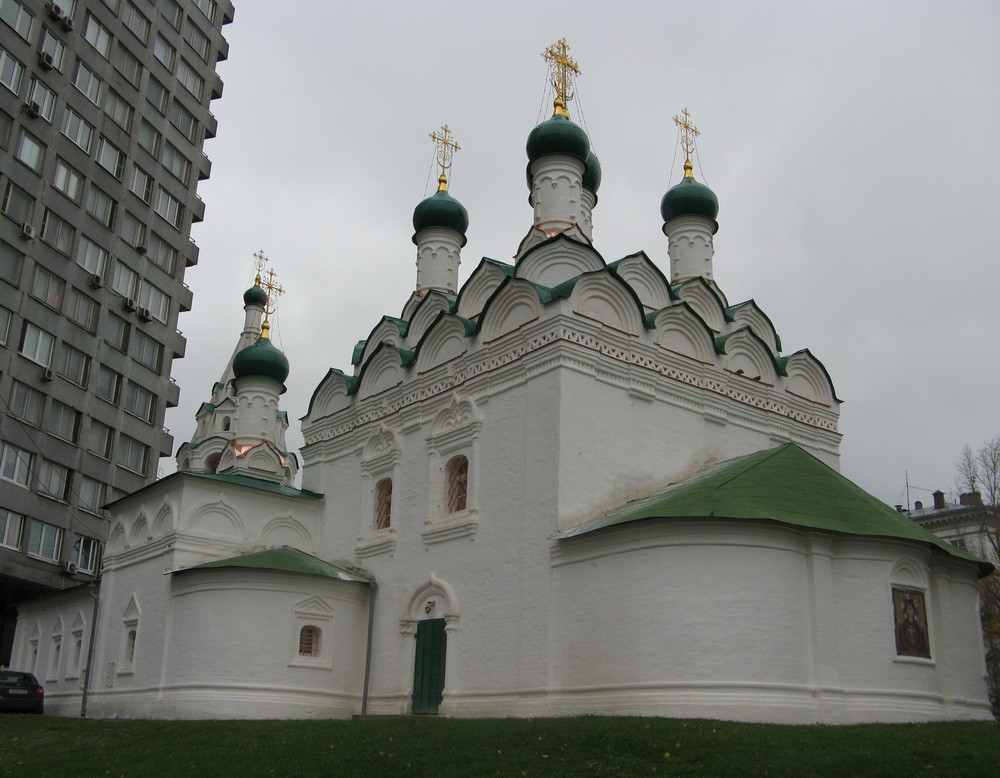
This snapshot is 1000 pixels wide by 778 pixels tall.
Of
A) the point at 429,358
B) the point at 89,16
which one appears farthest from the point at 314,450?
the point at 89,16

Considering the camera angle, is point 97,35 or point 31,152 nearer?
point 31,152

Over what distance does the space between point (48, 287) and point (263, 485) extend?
958cm

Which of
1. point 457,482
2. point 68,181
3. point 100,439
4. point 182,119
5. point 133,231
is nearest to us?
point 457,482

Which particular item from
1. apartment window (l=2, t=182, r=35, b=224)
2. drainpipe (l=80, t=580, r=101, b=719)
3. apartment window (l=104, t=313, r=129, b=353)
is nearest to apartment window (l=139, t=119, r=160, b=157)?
apartment window (l=2, t=182, r=35, b=224)

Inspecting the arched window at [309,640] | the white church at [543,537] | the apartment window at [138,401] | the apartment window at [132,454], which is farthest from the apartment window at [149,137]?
the arched window at [309,640]

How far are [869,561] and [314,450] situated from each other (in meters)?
9.58

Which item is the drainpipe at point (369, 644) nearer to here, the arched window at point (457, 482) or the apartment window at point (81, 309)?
the arched window at point (457, 482)

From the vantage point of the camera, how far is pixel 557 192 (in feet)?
51.3

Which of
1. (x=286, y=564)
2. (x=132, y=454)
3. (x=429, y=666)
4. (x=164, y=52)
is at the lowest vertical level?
(x=429, y=666)

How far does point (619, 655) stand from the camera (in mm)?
10781

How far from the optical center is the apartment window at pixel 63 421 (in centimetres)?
2252

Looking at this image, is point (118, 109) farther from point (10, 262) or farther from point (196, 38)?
point (10, 262)

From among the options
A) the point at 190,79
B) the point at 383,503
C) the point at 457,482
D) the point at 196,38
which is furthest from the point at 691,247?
the point at 196,38

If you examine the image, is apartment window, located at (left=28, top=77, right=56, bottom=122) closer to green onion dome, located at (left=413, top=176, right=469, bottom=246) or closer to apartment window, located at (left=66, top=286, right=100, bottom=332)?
apartment window, located at (left=66, top=286, right=100, bottom=332)
